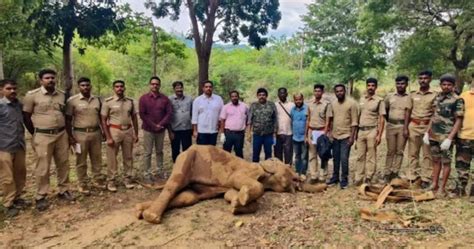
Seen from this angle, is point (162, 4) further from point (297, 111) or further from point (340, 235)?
point (340, 235)

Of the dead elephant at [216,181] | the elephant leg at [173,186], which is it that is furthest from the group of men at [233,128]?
the elephant leg at [173,186]

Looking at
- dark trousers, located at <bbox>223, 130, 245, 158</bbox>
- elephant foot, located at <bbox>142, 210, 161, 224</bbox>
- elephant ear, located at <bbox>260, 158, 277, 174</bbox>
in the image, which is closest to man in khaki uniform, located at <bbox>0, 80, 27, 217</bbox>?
elephant foot, located at <bbox>142, 210, 161, 224</bbox>

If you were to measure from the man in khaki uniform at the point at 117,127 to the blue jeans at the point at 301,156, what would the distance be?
8.53 feet

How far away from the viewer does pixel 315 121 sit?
658 centimetres

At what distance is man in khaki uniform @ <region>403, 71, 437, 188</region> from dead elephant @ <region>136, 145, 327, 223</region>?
1386 mm

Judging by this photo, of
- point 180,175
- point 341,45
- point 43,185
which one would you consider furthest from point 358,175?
point 341,45

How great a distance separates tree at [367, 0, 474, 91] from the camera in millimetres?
12929

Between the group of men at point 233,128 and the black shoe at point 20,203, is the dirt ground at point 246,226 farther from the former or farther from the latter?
the group of men at point 233,128

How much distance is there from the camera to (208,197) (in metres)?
5.66

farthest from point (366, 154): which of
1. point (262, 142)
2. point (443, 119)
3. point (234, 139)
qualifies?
point (234, 139)

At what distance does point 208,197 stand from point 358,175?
229 cm

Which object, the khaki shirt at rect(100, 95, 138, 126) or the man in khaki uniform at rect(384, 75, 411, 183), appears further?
the khaki shirt at rect(100, 95, 138, 126)

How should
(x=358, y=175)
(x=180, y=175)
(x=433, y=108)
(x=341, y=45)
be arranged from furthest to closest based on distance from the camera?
1. (x=341, y=45)
2. (x=358, y=175)
3. (x=433, y=108)
4. (x=180, y=175)

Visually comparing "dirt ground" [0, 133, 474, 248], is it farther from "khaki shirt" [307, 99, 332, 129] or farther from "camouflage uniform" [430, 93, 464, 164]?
"khaki shirt" [307, 99, 332, 129]
